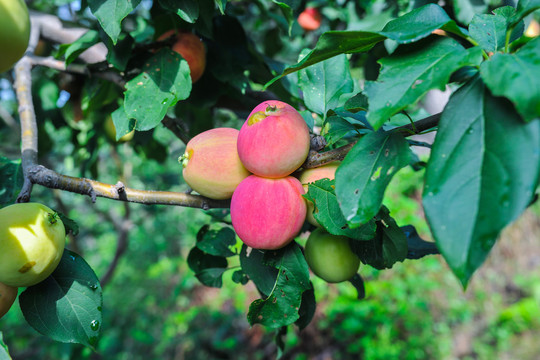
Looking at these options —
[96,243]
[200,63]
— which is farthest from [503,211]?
[96,243]

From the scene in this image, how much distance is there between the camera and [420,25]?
0.44m

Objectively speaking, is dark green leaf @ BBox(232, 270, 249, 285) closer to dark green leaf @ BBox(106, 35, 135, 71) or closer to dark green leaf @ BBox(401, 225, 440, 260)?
dark green leaf @ BBox(401, 225, 440, 260)

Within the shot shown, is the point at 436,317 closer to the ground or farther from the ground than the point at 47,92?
closer to the ground

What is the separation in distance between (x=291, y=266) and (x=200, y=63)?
52 centimetres

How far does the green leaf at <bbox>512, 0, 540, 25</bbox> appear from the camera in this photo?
0.40 m

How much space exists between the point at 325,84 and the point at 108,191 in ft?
1.37

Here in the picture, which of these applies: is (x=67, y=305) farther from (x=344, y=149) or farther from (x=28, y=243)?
(x=344, y=149)

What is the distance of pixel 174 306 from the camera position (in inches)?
120

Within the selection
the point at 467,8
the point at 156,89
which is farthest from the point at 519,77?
the point at 467,8

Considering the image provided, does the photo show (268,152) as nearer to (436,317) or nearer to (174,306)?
(436,317)

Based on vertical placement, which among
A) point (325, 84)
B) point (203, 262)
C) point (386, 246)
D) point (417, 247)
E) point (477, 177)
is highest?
point (477, 177)

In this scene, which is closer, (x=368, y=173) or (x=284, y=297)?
(x=368, y=173)

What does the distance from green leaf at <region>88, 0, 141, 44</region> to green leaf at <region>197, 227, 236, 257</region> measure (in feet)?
1.36

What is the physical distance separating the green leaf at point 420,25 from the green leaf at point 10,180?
2.30 feet
